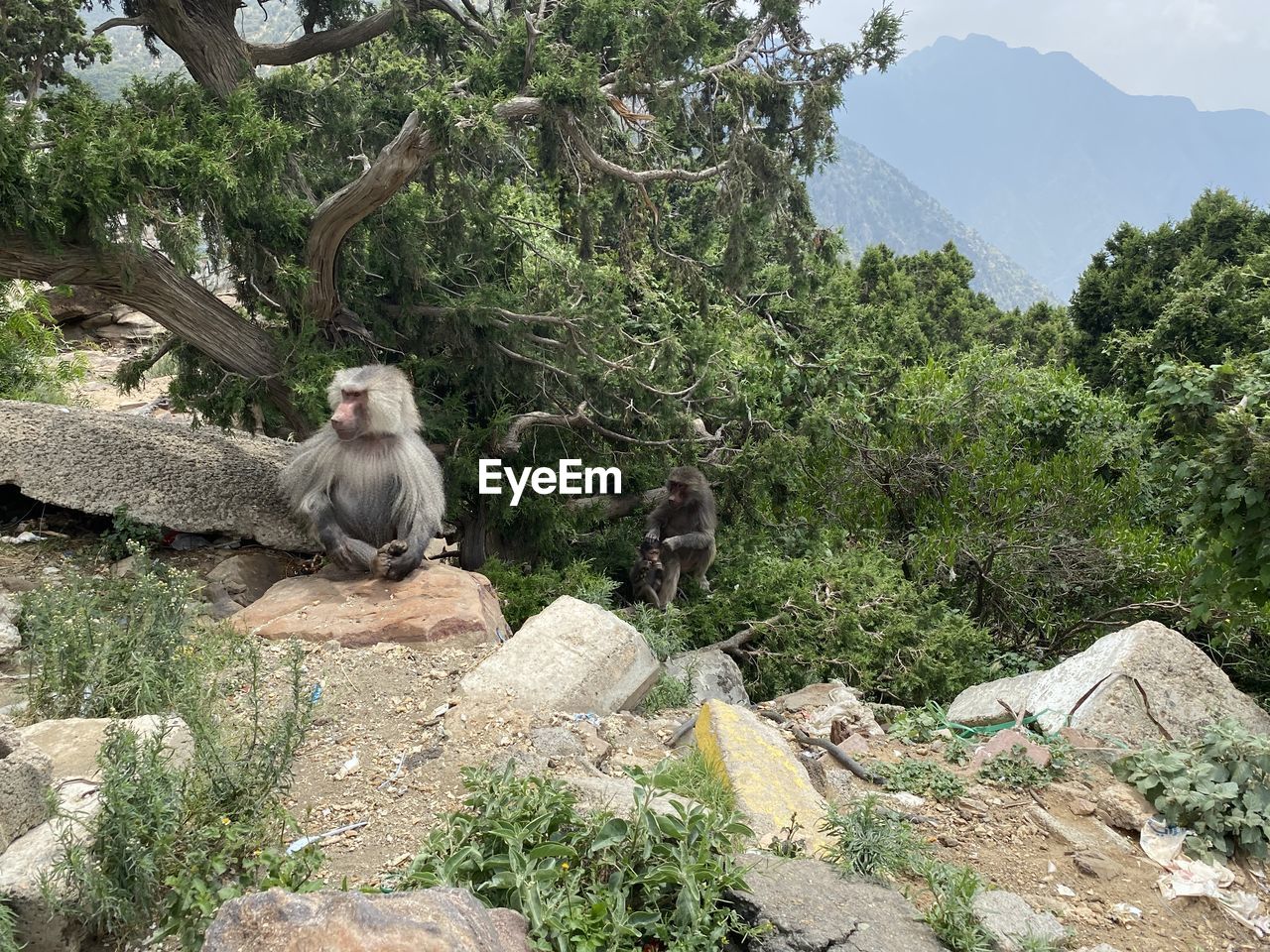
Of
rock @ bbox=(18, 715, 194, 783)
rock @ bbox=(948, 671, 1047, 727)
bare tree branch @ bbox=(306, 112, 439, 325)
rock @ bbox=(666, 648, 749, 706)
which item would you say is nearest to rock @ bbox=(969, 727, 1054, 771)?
rock @ bbox=(948, 671, 1047, 727)

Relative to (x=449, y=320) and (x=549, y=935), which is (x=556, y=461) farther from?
(x=549, y=935)

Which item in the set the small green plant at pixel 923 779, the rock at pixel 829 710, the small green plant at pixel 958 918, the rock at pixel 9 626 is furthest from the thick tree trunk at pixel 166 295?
the small green plant at pixel 958 918

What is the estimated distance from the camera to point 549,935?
2549 mm

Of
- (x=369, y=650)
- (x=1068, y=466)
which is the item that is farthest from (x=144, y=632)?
(x=1068, y=466)

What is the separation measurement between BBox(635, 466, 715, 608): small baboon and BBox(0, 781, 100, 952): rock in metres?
6.14

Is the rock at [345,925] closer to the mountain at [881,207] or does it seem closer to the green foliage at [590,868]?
the green foliage at [590,868]

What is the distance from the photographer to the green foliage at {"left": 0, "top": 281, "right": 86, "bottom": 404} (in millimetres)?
9766

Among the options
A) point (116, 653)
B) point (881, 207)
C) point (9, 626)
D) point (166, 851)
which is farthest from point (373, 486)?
point (881, 207)

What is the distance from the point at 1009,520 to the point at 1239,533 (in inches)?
136

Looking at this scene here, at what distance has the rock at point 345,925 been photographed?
7.27 feet

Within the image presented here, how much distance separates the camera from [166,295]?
6.80 metres

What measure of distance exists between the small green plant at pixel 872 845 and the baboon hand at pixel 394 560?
3737 millimetres

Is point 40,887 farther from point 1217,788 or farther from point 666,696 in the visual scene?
point 1217,788

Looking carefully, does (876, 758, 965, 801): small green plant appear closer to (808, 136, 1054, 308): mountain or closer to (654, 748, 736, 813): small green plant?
(654, 748, 736, 813): small green plant
